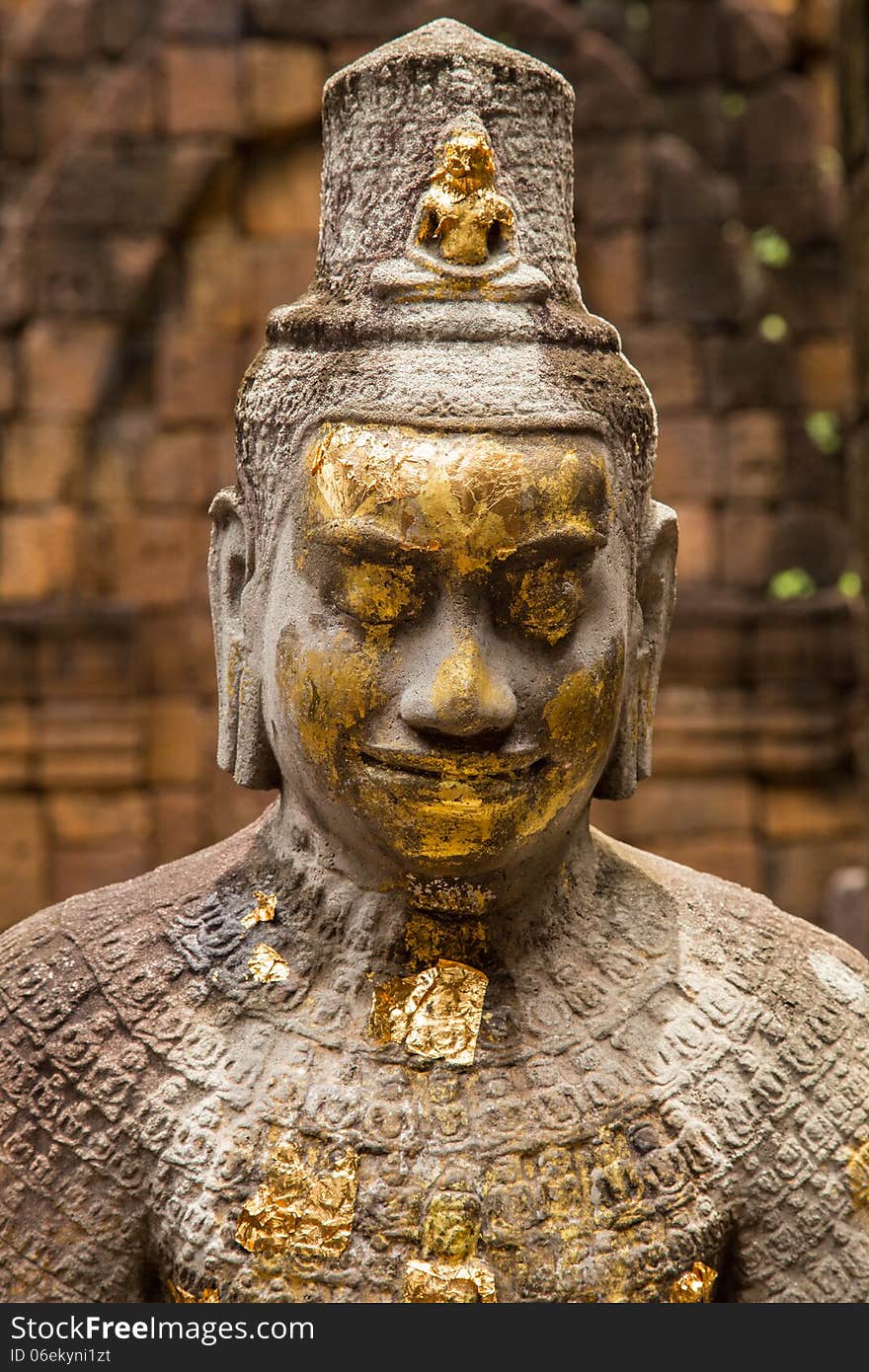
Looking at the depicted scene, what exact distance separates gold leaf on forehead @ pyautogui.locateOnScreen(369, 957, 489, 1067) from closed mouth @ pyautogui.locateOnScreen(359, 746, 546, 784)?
0.39m

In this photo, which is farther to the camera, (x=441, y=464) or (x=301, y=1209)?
(x=301, y=1209)

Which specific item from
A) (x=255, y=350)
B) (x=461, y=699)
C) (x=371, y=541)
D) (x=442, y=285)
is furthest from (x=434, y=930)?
(x=255, y=350)

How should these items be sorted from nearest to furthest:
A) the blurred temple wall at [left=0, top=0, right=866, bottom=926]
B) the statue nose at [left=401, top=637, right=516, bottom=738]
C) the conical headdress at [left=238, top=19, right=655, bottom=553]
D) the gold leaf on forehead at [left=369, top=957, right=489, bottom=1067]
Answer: the statue nose at [left=401, top=637, right=516, bottom=738] → the conical headdress at [left=238, top=19, right=655, bottom=553] → the gold leaf on forehead at [left=369, top=957, right=489, bottom=1067] → the blurred temple wall at [left=0, top=0, right=866, bottom=926]

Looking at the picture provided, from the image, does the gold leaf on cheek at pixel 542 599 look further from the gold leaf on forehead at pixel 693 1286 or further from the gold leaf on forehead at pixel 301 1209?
the gold leaf on forehead at pixel 693 1286

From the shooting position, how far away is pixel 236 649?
2973 millimetres

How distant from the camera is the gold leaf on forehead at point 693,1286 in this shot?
9.03 ft

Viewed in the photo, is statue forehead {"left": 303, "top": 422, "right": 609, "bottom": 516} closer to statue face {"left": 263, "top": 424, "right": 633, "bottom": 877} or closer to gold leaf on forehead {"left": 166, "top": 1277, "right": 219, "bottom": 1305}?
statue face {"left": 263, "top": 424, "right": 633, "bottom": 877}

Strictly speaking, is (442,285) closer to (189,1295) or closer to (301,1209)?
(301,1209)

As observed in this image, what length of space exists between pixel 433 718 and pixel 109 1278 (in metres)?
1.03

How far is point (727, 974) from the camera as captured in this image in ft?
9.77

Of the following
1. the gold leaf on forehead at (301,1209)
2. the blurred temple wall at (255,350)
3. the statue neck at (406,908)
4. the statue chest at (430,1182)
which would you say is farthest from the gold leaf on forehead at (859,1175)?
the blurred temple wall at (255,350)

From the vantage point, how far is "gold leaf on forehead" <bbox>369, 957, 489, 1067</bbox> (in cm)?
281

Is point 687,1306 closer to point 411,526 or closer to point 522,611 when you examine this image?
point 522,611

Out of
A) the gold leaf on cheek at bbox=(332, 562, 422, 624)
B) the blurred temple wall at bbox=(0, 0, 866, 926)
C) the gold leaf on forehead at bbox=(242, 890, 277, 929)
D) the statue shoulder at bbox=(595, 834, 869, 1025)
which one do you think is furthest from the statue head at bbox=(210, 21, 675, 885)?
the blurred temple wall at bbox=(0, 0, 866, 926)
